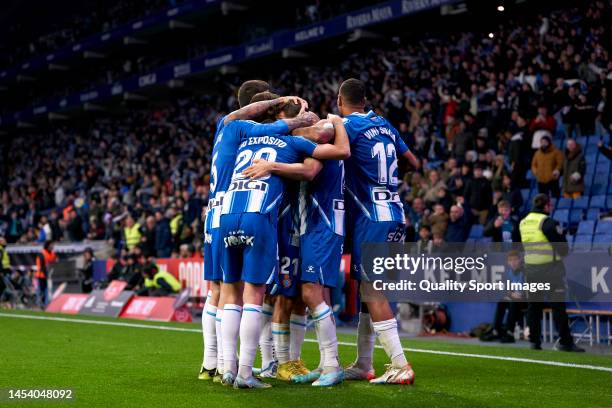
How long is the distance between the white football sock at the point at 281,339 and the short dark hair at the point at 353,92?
203 centimetres

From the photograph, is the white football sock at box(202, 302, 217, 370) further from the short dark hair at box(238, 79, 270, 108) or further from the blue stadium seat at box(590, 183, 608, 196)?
the blue stadium seat at box(590, 183, 608, 196)

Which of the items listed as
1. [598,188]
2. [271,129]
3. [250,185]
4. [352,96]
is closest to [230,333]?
[250,185]

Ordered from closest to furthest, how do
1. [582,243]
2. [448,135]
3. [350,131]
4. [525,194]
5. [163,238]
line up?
1. [350,131]
2. [582,243]
3. [525,194]
4. [448,135]
5. [163,238]

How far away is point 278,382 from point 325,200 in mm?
1590

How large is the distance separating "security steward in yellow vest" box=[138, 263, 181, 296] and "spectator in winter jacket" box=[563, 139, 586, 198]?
8559 millimetres

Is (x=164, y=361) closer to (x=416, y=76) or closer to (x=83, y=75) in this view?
(x=416, y=76)

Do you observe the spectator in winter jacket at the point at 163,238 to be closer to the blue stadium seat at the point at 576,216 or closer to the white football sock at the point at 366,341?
the blue stadium seat at the point at 576,216

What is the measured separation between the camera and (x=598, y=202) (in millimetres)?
16750

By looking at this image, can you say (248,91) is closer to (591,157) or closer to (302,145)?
(302,145)

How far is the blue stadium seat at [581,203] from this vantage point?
1684 centimetres

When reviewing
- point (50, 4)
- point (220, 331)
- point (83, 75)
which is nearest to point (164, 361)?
point (220, 331)

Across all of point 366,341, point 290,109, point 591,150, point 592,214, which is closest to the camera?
point 290,109

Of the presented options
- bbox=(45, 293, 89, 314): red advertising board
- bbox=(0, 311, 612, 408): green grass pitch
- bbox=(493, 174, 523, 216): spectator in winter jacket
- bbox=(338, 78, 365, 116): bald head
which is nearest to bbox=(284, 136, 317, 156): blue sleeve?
bbox=(338, 78, 365, 116): bald head

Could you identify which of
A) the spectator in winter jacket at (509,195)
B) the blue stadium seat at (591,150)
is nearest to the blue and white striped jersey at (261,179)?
the spectator in winter jacket at (509,195)
